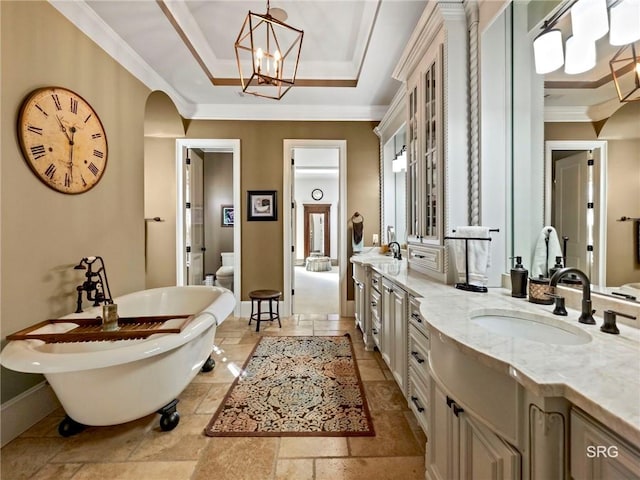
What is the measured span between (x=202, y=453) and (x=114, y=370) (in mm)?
692

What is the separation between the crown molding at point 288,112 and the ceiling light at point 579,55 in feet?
9.91

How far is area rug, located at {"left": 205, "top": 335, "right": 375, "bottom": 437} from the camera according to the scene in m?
1.87

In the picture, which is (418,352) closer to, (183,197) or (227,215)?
(183,197)

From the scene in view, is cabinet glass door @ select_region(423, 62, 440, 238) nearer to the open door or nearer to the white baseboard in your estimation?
the white baseboard

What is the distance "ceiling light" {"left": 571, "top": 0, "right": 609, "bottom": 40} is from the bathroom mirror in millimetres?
53

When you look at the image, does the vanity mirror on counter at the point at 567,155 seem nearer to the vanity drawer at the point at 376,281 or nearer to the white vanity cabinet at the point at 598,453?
the white vanity cabinet at the point at 598,453

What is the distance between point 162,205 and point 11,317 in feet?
8.86

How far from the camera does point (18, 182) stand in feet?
6.13

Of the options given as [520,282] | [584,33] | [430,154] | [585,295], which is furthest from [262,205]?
[585,295]

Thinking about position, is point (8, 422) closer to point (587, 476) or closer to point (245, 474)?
point (245, 474)

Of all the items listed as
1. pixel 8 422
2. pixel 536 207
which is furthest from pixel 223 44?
pixel 8 422

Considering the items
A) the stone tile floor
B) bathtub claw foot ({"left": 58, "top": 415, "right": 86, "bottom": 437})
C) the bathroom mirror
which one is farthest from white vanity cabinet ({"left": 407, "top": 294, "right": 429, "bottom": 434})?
bathtub claw foot ({"left": 58, "top": 415, "right": 86, "bottom": 437})

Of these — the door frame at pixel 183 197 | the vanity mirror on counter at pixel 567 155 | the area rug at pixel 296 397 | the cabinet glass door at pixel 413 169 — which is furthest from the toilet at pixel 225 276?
the vanity mirror on counter at pixel 567 155

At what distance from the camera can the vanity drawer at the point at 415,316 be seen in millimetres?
1684
